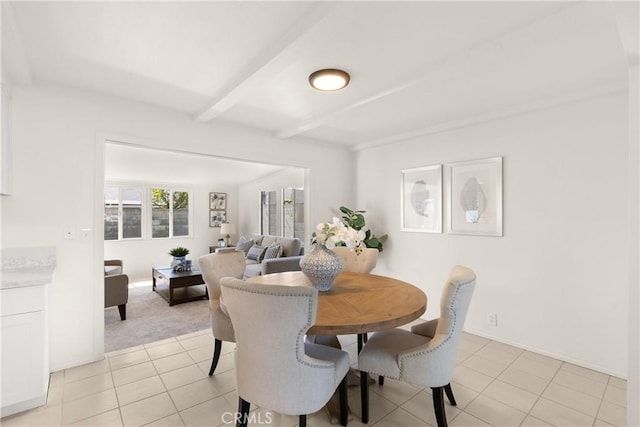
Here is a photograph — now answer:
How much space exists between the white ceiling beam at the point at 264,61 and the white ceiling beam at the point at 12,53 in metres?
1.22

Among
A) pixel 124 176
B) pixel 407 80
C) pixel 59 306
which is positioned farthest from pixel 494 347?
pixel 124 176

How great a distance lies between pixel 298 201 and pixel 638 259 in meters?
5.29

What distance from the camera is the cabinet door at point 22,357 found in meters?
1.87

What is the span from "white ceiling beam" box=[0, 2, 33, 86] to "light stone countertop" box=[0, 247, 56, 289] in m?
1.24

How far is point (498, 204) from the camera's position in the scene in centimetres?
311

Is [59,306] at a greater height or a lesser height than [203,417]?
greater

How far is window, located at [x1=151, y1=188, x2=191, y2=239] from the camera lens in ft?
23.1

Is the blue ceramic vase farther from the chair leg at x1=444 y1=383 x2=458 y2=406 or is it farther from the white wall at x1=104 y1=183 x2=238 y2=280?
the white wall at x1=104 y1=183 x2=238 y2=280

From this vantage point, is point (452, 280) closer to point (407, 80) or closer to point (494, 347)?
point (407, 80)

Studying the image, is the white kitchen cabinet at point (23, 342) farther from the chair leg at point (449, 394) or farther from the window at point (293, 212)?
the window at point (293, 212)

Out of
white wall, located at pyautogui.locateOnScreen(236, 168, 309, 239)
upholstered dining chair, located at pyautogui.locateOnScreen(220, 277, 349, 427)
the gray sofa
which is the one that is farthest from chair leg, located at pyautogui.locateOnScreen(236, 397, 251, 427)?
white wall, located at pyautogui.locateOnScreen(236, 168, 309, 239)

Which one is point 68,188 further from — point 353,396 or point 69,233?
point 353,396

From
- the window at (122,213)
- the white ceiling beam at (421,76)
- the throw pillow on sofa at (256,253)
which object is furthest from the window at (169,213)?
the white ceiling beam at (421,76)

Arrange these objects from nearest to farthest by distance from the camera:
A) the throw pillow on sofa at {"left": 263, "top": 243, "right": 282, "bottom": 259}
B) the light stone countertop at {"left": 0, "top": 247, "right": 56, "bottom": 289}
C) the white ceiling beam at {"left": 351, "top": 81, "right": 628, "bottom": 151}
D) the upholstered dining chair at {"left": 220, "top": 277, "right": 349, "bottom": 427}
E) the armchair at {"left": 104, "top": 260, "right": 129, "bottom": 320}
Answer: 1. the upholstered dining chair at {"left": 220, "top": 277, "right": 349, "bottom": 427}
2. the light stone countertop at {"left": 0, "top": 247, "right": 56, "bottom": 289}
3. the white ceiling beam at {"left": 351, "top": 81, "right": 628, "bottom": 151}
4. the armchair at {"left": 104, "top": 260, "right": 129, "bottom": 320}
5. the throw pillow on sofa at {"left": 263, "top": 243, "right": 282, "bottom": 259}
